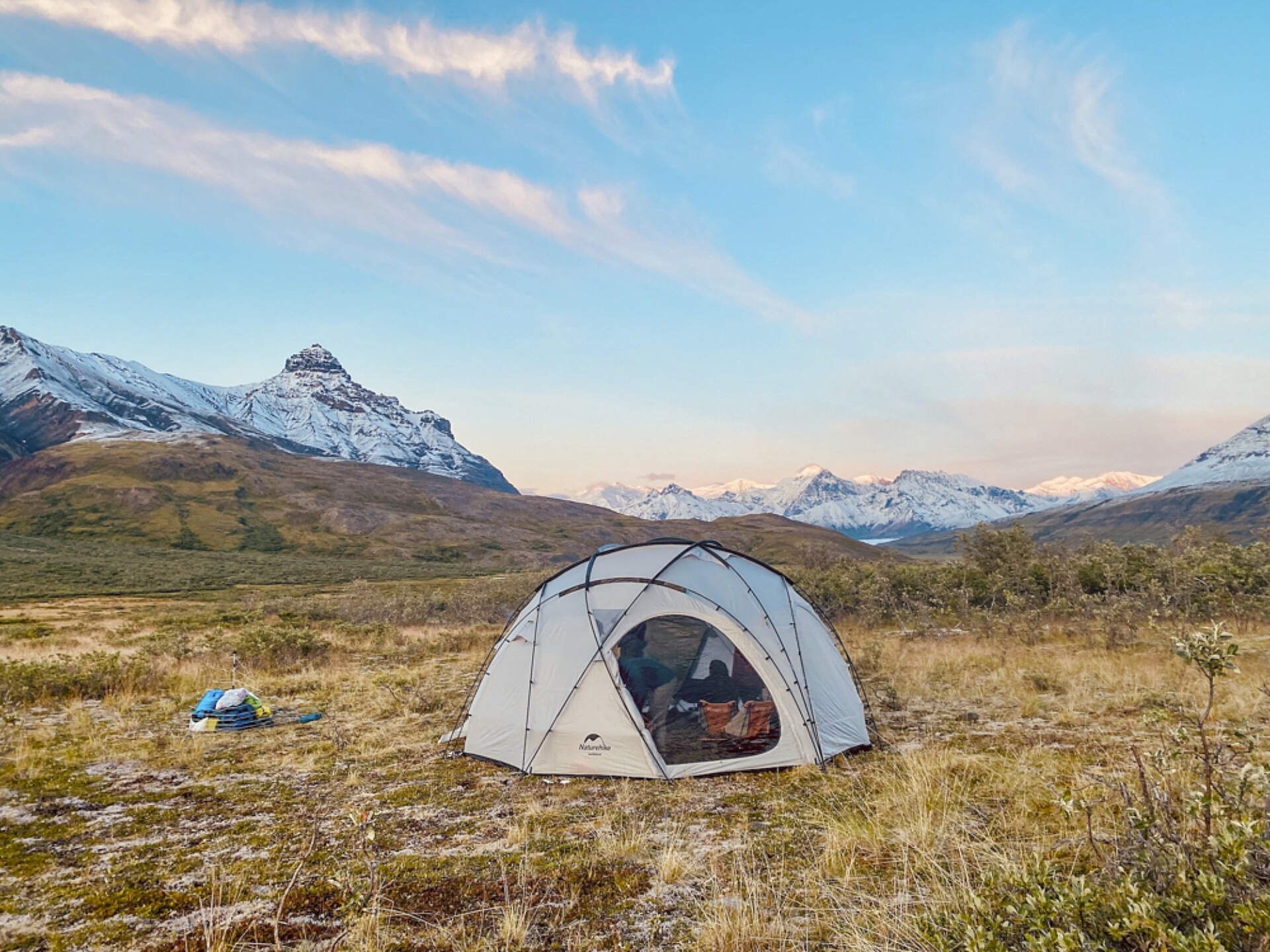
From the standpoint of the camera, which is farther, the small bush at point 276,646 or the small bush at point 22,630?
the small bush at point 22,630

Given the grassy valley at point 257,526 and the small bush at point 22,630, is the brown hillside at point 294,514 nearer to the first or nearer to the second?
the grassy valley at point 257,526

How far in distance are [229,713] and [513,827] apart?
7.65m

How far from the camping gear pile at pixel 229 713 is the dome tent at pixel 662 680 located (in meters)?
4.16

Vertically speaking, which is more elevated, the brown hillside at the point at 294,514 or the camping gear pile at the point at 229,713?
the brown hillside at the point at 294,514

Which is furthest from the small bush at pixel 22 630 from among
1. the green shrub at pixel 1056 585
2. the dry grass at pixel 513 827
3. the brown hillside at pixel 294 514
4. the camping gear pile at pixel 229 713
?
the brown hillside at pixel 294 514

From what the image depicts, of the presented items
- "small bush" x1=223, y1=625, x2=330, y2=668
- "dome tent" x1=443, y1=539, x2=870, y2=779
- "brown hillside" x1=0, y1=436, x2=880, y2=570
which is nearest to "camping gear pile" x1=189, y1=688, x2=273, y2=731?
"dome tent" x1=443, y1=539, x2=870, y2=779

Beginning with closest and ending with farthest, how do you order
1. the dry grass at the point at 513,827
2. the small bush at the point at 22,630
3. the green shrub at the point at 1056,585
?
1. the dry grass at the point at 513,827
2. the green shrub at the point at 1056,585
3. the small bush at the point at 22,630

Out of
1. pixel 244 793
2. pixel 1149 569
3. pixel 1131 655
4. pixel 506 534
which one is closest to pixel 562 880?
pixel 244 793

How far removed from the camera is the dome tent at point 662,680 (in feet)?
29.0

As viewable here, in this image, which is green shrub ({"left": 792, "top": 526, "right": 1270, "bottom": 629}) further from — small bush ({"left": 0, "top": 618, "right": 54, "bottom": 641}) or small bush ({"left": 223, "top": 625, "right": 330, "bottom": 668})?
small bush ({"left": 0, "top": 618, "right": 54, "bottom": 641})

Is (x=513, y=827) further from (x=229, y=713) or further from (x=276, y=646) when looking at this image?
(x=276, y=646)

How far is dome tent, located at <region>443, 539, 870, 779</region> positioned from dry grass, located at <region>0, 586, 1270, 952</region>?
42 centimetres

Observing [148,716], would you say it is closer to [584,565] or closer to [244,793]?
[244,793]

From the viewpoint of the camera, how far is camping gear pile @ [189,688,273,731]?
1139 centimetres
